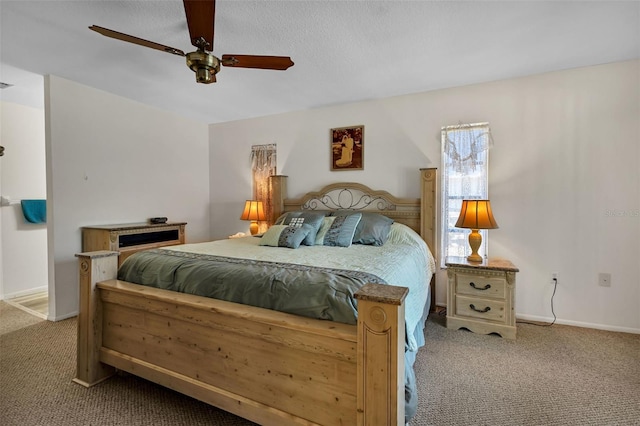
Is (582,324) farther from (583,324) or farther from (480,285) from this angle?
(480,285)

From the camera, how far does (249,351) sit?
1540 millimetres

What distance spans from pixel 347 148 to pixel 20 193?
434 cm

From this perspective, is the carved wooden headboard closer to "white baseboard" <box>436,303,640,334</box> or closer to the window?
the window

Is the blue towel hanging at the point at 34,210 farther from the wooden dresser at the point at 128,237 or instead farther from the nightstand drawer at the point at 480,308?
the nightstand drawer at the point at 480,308

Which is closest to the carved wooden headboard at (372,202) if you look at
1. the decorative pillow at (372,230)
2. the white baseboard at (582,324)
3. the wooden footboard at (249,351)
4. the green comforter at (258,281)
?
the decorative pillow at (372,230)

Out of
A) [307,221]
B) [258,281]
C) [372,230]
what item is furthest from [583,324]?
[258,281]

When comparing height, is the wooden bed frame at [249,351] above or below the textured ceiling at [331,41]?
below

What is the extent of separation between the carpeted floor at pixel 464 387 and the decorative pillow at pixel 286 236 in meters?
1.42

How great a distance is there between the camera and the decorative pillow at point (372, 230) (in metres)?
3.00

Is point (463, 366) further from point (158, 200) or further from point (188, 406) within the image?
point (158, 200)

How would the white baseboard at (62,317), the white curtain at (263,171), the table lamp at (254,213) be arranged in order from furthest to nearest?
the white curtain at (263,171)
the table lamp at (254,213)
the white baseboard at (62,317)

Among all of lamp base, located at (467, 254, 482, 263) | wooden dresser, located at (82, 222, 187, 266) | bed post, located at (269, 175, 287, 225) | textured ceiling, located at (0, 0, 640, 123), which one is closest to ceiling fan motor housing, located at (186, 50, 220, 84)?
textured ceiling, located at (0, 0, 640, 123)

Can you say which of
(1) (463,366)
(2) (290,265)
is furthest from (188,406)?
(1) (463,366)

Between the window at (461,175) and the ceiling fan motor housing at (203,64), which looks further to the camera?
the window at (461,175)
